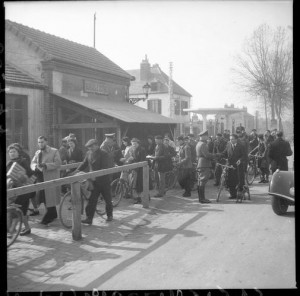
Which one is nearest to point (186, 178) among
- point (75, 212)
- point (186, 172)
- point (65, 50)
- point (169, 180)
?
point (186, 172)

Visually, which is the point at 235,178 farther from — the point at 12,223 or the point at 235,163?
the point at 12,223

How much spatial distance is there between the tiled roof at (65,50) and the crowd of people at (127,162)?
5.36 metres

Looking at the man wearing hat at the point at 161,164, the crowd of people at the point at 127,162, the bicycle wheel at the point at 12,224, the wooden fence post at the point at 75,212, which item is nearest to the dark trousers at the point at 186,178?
the crowd of people at the point at 127,162

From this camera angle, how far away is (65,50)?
49.6ft

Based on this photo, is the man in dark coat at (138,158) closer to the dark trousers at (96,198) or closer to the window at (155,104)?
the dark trousers at (96,198)

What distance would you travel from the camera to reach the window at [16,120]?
35.7 ft

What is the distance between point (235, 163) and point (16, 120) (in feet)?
22.5

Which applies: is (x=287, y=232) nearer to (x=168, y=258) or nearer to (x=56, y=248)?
(x=168, y=258)

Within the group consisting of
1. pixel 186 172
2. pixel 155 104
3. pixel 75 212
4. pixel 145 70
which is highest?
pixel 145 70

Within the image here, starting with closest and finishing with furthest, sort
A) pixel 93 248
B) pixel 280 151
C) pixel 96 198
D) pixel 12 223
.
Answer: pixel 12 223 → pixel 93 248 → pixel 96 198 → pixel 280 151

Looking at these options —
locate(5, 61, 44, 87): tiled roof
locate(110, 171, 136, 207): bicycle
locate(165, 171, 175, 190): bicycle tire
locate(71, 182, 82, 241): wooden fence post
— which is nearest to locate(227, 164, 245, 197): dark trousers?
locate(165, 171, 175, 190): bicycle tire

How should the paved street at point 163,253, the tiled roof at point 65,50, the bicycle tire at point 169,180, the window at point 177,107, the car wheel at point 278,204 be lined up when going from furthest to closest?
the window at point 177,107 < the tiled roof at point 65,50 < the bicycle tire at point 169,180 < the car wheel at point 278,204 < the paved street at point 163,253

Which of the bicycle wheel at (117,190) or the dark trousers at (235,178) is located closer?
the bicycle wheel at (117,190)

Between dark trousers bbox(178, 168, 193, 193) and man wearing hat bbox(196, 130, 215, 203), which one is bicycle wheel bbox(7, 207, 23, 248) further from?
dark trousers bbox(178, 168, 193, 193)
